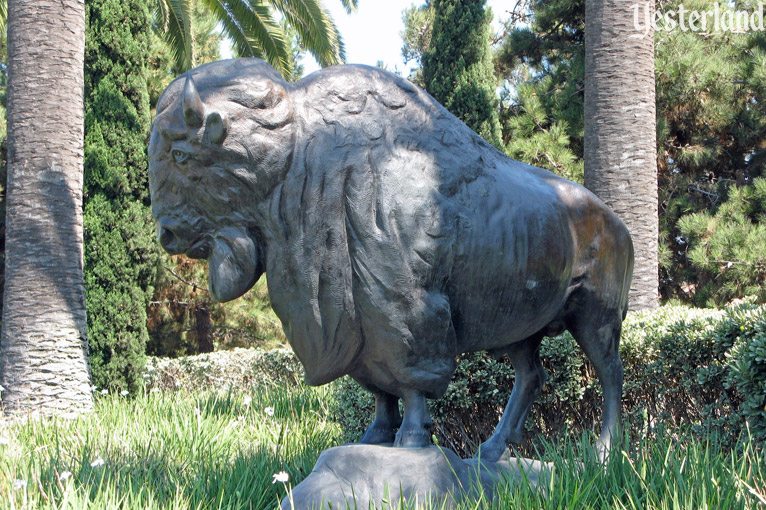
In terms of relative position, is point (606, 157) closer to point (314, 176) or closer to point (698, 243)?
point (314, 176)

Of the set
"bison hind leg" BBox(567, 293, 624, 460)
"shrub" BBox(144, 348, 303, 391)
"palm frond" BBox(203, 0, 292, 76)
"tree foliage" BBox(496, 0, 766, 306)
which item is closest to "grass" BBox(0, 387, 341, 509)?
"bison hind leg" BBox(567, 293, 624, 460)

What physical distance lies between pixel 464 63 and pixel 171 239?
27.8ft

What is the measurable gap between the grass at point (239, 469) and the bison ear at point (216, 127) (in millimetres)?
1355

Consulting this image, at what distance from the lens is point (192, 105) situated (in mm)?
2584

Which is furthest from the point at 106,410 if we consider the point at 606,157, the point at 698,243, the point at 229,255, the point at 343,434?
the point at 698,243

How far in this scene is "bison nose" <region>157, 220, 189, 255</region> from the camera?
2789 millimetres

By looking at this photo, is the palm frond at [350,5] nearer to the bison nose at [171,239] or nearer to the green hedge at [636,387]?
the green hedge at [636,387]

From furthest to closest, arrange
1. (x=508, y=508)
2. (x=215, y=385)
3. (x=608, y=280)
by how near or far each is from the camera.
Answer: (x=215, y=385) → (x=608, y=280) → (x=508, y=508)

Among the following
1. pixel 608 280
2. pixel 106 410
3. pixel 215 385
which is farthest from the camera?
pixel 215 385

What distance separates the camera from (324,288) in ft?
8.77

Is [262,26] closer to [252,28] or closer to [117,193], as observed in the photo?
[252,28]

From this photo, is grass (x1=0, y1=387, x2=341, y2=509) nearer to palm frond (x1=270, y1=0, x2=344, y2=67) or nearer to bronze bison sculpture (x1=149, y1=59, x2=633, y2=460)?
bronze bison sculpture (x1=149, y1=59, x2=633, y2=460)

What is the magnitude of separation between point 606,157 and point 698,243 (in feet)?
17.1

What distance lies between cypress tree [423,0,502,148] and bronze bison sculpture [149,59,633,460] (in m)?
7.68
